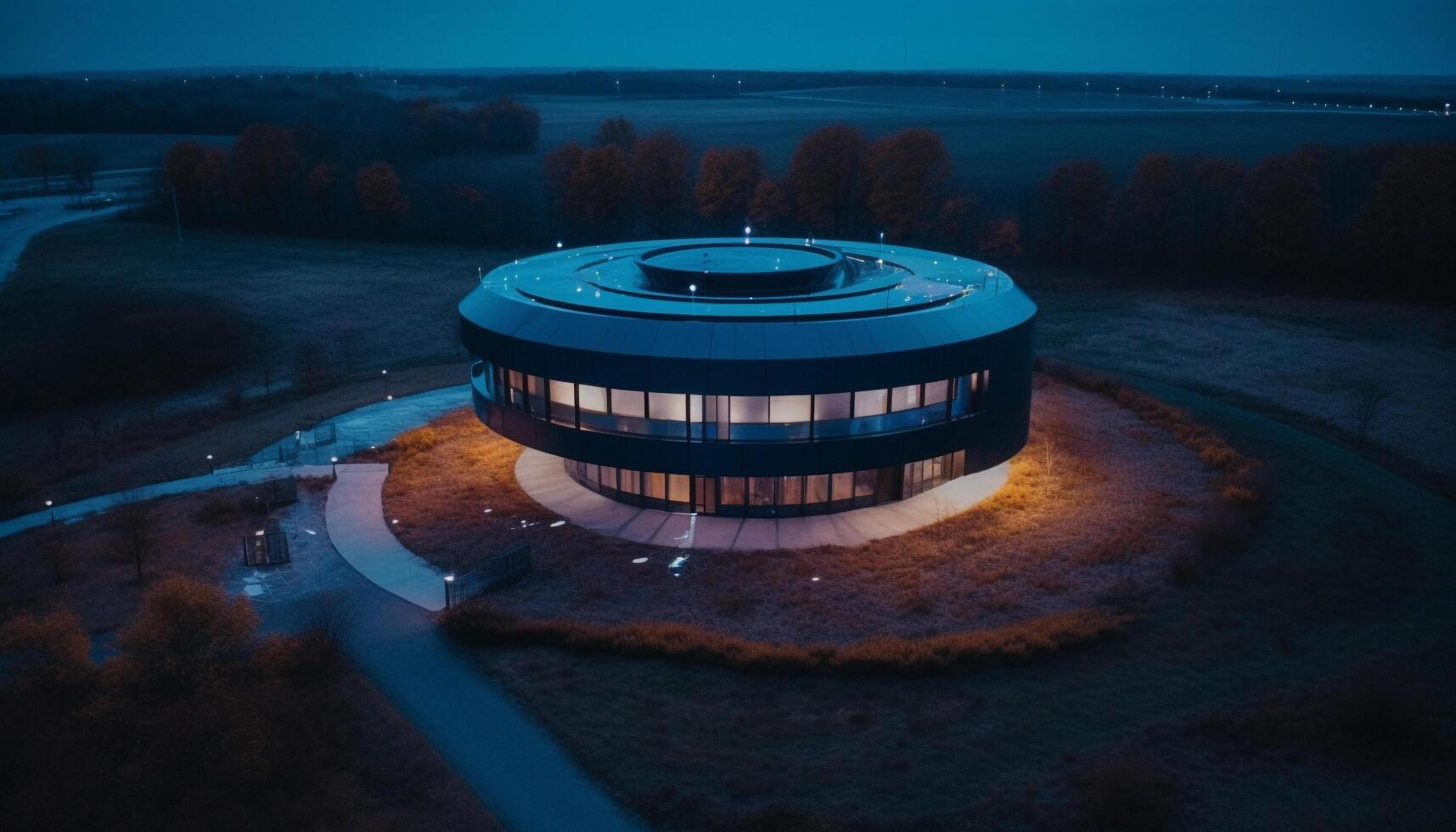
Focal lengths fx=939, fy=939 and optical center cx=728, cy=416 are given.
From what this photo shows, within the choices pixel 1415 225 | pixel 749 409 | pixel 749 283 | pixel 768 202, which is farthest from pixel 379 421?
pixel 1415 225

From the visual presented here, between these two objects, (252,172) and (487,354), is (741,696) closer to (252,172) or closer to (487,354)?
(487,354)

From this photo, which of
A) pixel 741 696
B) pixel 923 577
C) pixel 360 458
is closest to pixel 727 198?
A: pixel 360 458

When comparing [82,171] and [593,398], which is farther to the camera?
[82,171]

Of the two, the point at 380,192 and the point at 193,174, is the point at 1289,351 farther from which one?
the point at 193,174

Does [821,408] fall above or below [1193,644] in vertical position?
above

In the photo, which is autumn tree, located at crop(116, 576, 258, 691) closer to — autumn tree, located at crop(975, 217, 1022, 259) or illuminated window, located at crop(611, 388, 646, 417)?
illuminated window, located at crop(611, 388, 646, 417)

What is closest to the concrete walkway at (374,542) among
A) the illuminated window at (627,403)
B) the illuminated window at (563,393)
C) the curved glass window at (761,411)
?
the curved glass window at (761,411)

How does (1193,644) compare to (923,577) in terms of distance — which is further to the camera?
(923,577)
